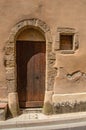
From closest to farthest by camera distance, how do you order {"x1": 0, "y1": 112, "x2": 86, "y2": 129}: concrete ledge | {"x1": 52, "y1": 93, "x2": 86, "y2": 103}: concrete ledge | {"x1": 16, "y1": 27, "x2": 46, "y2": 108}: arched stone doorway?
{"x1": 0, "y1": 112, "x2": 86, "y2": 129}: concrete ledge → {"x1": 52, "y1": 93, "x2": 86, "y2": 103}: concrete ledge → {"x1": 16, "y1": 27, "x2": 46, "y2": 108}: arched stone doorway

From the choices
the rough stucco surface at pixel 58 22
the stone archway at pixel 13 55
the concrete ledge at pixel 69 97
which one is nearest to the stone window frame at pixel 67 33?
the rough stucco surface at pixel 58 22

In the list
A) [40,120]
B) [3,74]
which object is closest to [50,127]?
[40,120]

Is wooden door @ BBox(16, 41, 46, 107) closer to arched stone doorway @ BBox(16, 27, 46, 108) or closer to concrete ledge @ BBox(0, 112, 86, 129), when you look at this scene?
arched stone doorway @ BBox(16, 27, 46, 108)

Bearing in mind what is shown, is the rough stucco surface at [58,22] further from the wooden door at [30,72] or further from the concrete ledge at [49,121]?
the concrete ledge at [49,121]

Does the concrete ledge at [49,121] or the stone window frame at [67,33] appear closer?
the concrete ledge at [49,121]

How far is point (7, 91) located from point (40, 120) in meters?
1.48

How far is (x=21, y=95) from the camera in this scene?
28.4ft

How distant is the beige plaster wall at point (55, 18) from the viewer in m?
8.26

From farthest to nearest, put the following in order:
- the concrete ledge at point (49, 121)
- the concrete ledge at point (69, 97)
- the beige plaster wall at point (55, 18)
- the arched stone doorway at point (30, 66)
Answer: the arched stone doorway at point (30, 66) → the concrete ledge at point (69, 97) → the beige plaster wall at point (55, 18) → the concrete ledge at point (49, 121)

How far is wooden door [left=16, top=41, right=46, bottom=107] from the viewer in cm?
864

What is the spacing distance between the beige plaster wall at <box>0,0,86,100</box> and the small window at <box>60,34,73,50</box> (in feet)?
1.03

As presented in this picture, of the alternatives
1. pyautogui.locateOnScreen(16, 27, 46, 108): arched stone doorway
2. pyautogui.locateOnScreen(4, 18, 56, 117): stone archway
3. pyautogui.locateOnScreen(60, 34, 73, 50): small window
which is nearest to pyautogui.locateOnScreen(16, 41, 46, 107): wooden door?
pyautogui.locateOnScreen(16, 27, 46, 108): arched stone doorway

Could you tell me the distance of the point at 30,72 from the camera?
8664 millimetres

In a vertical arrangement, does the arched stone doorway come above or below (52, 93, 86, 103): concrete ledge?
above
